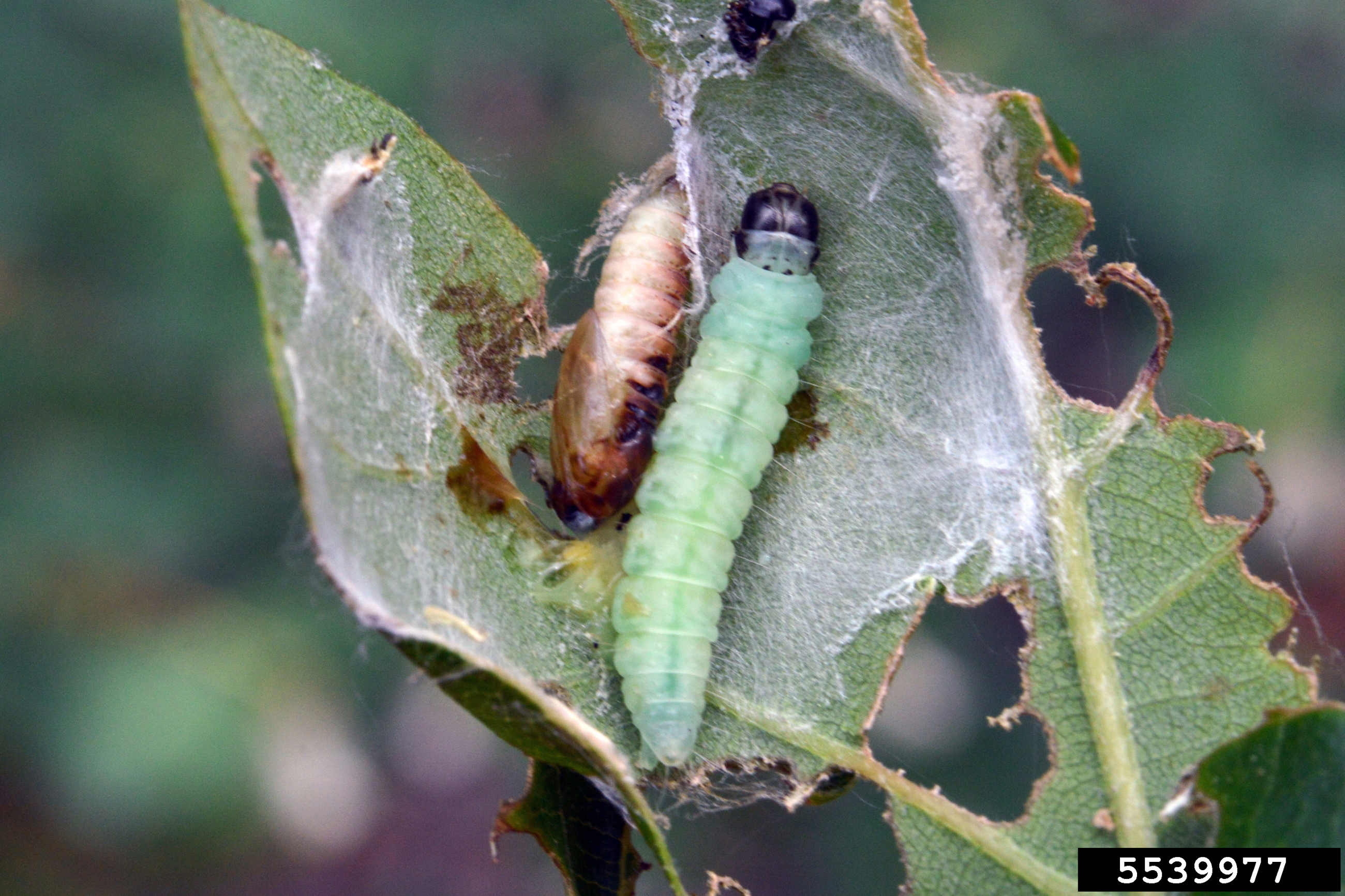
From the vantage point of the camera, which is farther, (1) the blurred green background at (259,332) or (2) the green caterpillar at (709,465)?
(1) the blurred green background at (259,332)

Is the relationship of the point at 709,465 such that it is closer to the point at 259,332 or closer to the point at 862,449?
the point at 862,449

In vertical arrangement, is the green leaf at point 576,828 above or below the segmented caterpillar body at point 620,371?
below

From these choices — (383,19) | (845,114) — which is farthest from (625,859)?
(383,19)

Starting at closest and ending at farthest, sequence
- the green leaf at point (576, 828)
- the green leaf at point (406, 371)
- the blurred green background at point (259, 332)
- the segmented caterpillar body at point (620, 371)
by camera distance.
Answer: the green leaf at point (406, 371), the green leaf at point (576, 828), the segmented caterpillar body at point (620, 371), the blurred green background at point (259, 332)

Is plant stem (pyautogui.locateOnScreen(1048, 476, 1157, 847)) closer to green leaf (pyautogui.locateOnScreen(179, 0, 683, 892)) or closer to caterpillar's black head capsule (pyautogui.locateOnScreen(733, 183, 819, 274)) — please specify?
caterpillar's black head capsule (pyautogui.locateOnScreen(733, 183, 819, 274))

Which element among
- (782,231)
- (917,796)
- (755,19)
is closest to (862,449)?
(782,231)

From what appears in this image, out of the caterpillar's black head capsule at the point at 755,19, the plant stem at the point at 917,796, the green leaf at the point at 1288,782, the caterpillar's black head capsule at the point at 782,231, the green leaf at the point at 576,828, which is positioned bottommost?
the green leaf at the point at 576,828

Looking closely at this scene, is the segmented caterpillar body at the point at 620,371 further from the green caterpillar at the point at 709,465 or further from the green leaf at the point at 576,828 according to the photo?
the green leaf at the point at 576,828

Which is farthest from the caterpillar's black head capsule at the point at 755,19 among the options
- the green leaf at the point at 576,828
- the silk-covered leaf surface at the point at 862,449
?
the green leaf at the point at 576,828
